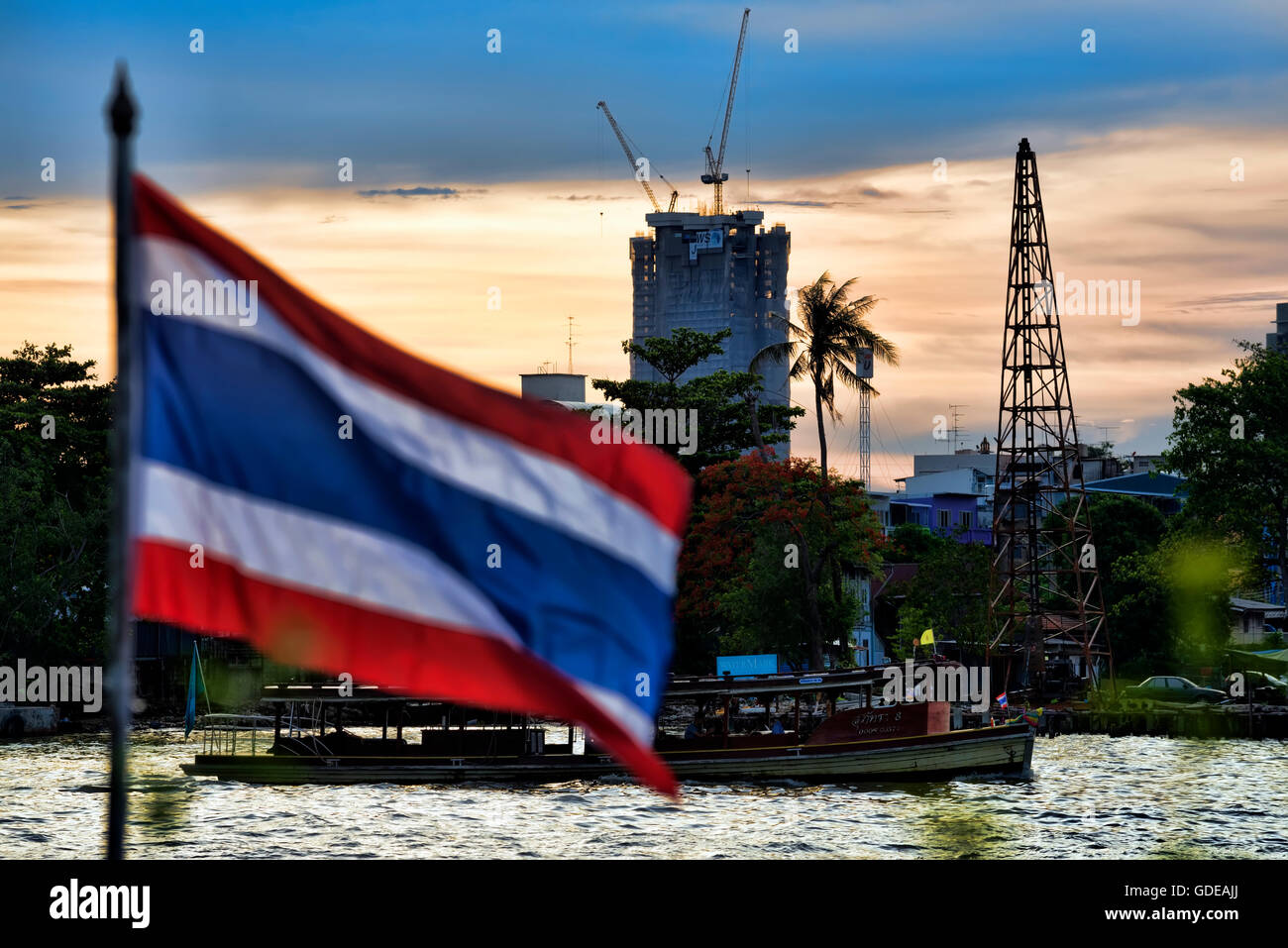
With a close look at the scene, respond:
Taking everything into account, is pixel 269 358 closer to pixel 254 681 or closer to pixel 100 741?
pixel 100 741

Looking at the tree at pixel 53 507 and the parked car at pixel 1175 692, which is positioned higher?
the tree at pixel 53 507

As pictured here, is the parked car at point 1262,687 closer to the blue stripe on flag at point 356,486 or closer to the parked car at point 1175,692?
the parked car at point 1175,692

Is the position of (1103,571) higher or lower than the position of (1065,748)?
higher

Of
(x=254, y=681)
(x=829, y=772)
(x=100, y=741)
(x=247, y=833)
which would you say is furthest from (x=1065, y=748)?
(x=254, y=681)

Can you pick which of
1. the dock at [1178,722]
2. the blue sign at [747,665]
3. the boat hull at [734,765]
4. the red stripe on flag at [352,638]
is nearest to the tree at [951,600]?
the dock at [1178,722]

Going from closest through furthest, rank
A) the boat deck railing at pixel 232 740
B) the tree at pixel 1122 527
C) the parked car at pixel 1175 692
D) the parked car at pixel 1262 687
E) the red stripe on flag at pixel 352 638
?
the red stripe on flag at pixel 352 638 → the boat deck railing at pixel 232 740 → the parked car at pixel 1175 692 → the parked car at pixel 1262 687 → the tree at pixel 1122 527

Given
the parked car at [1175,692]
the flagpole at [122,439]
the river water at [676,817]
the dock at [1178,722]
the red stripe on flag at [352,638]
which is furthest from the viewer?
the parked car at [1175,692]

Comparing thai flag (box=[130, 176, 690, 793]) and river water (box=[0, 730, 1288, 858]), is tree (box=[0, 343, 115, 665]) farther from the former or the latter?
thai flag (box=[130, 176, 690, 793])
